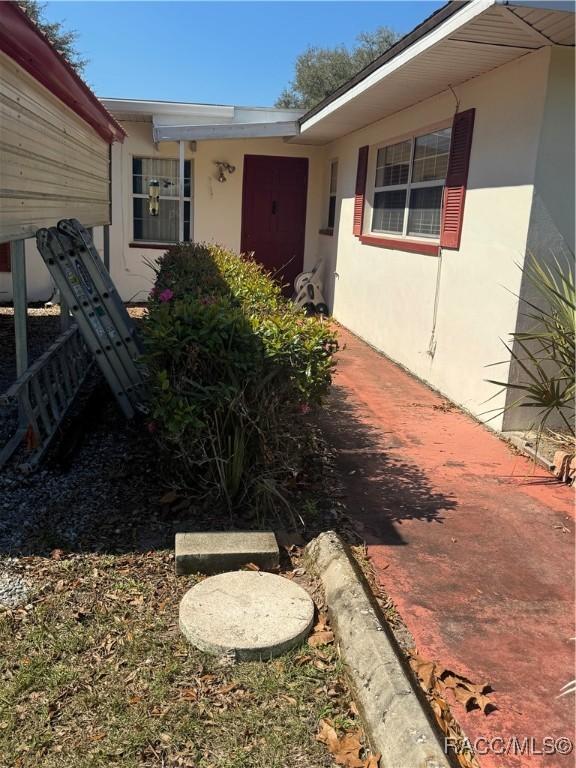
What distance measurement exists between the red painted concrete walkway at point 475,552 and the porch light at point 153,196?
23.2 feet

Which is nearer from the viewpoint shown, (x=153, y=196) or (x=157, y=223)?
(x=153, y=196)

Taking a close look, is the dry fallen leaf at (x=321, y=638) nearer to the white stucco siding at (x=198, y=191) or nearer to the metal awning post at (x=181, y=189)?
the metal awning post at (x=181, y=189)

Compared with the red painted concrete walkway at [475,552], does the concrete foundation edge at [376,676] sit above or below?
above

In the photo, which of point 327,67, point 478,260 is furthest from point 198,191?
point 327,67

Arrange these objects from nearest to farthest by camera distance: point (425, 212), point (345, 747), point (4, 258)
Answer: point (345, 747) → point (425, 212) → point (4, 258)

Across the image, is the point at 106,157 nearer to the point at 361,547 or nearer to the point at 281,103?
the point at 361,547

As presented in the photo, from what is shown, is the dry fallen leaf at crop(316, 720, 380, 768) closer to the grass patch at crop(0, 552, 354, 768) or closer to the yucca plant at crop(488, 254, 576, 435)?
the grass patch at crop(0, 552, 354, 768)

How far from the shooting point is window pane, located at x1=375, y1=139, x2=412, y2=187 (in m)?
8.12

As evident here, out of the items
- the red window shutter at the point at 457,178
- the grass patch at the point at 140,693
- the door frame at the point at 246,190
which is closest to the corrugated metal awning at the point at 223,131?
the door frame at the point at 246,190

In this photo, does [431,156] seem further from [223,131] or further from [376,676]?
[376,676]

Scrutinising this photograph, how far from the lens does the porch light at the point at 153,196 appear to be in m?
11.4

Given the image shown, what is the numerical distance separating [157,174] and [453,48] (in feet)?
24.8

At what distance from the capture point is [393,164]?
8586mm

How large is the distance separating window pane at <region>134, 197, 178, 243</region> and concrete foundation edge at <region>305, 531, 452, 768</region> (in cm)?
986
